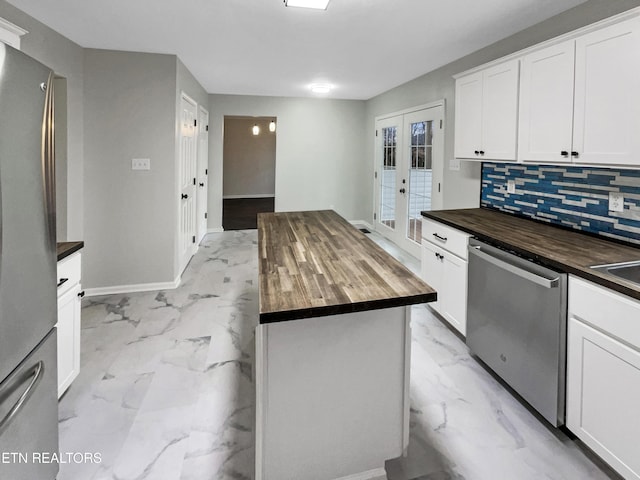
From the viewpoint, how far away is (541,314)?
191 cm

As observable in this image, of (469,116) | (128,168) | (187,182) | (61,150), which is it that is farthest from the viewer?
(187,182)

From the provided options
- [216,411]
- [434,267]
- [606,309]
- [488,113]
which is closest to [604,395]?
[606,309]

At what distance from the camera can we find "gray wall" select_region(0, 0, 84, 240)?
293 cm

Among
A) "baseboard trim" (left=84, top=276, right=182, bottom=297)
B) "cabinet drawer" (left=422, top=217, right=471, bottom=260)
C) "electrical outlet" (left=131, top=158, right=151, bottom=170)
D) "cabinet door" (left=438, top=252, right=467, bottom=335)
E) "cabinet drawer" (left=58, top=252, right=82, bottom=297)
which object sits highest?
"electrical outlet" (left=131, top=158, right=151, bottom=170)

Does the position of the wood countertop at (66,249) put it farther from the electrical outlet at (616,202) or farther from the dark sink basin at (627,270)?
the electrical outlet at (616,202)

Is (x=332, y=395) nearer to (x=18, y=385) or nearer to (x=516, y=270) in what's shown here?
(x=18, y=385)

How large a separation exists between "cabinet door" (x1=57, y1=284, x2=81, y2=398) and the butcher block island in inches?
45.2

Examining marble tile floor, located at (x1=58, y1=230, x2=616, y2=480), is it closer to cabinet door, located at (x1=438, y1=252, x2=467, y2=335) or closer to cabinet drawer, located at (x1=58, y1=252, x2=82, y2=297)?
cabinet door, located at (x1=438, y1=252, x2=467, y2=335)

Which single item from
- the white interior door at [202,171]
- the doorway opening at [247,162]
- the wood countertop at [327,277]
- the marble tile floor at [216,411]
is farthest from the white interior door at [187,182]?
the doorway opening at [247,162]

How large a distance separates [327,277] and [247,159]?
10829mm

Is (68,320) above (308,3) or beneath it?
beneath

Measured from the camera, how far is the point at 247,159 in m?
11.8

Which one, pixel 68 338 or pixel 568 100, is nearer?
pixel 68 338

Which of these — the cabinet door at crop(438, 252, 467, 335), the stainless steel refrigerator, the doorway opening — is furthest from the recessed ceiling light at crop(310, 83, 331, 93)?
the doorway opening
